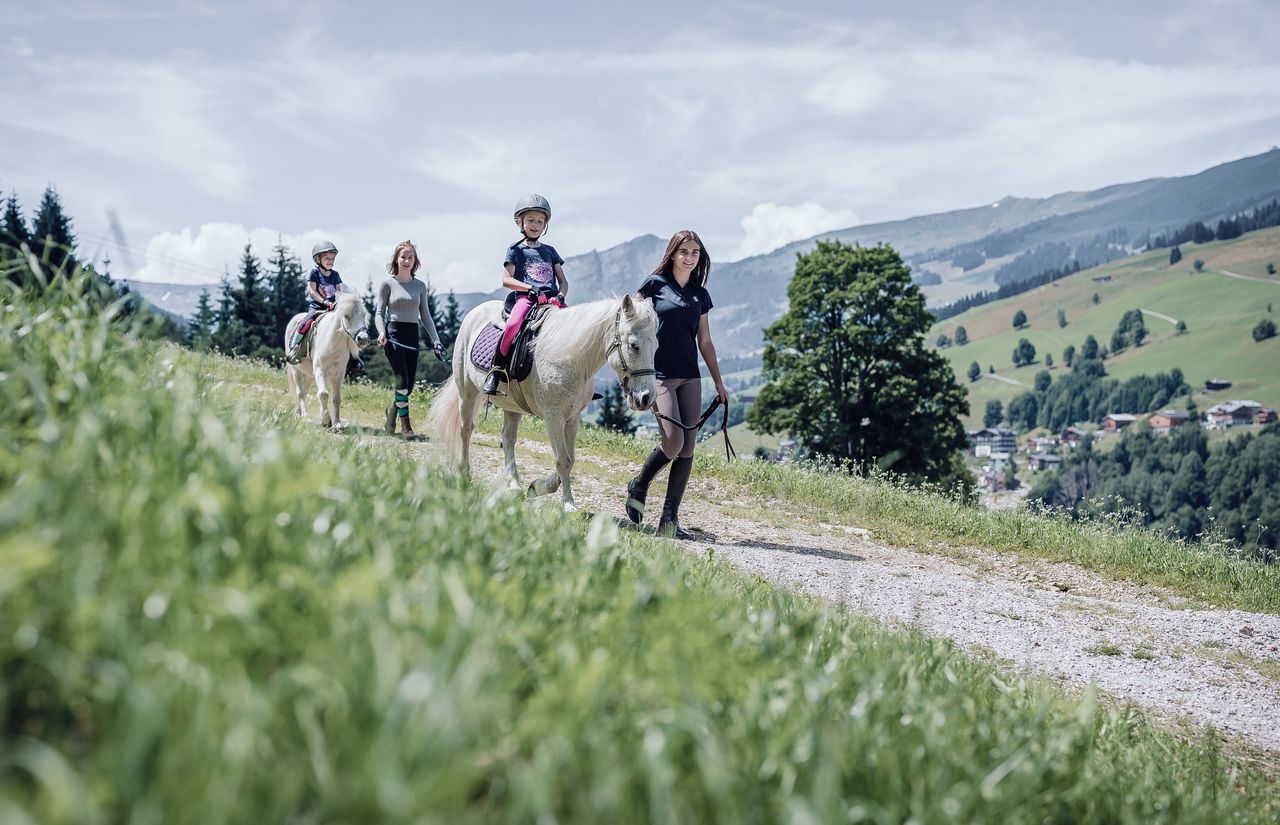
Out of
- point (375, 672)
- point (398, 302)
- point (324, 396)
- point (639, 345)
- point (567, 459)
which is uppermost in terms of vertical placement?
point (398, 302)

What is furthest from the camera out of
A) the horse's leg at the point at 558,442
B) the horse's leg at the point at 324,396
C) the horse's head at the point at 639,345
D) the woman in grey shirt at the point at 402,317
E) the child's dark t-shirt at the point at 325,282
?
the child's dark t-shirt at the point at 325,282

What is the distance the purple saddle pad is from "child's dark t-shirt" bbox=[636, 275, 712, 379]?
1749 mm

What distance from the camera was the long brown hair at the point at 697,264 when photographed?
10.0 metres

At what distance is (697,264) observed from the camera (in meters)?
10.3

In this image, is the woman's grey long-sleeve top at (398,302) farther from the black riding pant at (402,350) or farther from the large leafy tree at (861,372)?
the large leafy tree at (861,372)

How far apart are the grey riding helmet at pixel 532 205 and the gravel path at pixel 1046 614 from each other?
375 cm

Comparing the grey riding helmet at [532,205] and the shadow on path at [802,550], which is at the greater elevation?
the grey riding helmet at [532,205]

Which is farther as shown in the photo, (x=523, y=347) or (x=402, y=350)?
(x=402, y=350)

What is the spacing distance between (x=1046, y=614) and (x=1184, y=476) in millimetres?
172518

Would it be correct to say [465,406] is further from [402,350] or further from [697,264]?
[402,350]

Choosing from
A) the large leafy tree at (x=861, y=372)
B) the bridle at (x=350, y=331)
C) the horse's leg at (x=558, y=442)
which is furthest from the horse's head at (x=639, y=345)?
the large leafy tree at (x=861, y=372)

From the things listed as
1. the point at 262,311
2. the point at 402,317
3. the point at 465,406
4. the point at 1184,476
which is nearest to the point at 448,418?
the point at 465,406

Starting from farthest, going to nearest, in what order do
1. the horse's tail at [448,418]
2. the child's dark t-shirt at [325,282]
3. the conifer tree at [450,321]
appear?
the conifer tree at [450,321]
the child's dark t-shirt at [325,282]
the horse's tail at [448,418]

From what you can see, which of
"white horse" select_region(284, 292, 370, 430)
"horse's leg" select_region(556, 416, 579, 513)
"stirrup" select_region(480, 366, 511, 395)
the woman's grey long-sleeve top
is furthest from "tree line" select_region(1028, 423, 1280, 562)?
"stirrup" select_region(480, 366, 511, 395)
